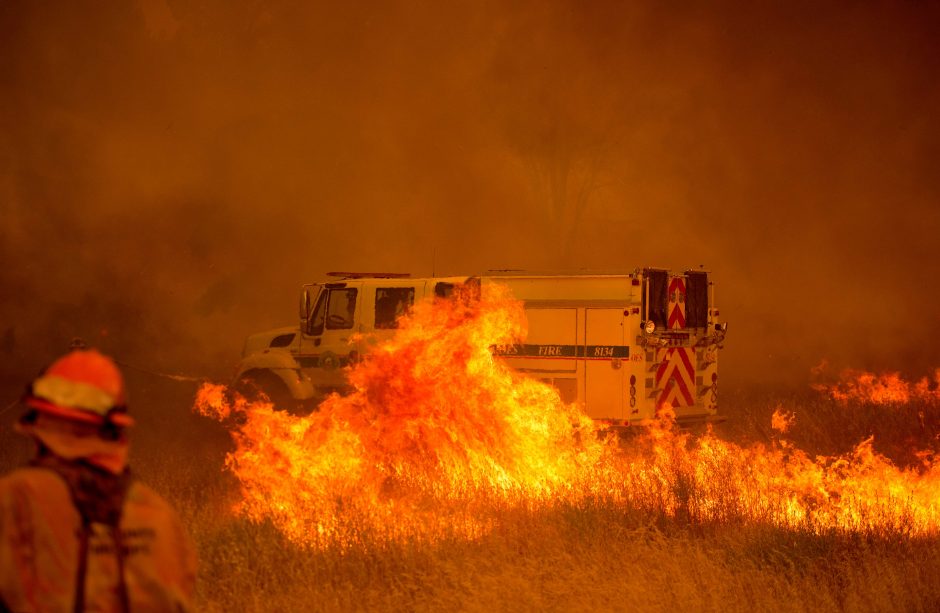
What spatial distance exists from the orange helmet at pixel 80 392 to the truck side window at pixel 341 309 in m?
10.1

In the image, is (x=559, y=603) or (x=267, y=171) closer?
(x=559, y=603)

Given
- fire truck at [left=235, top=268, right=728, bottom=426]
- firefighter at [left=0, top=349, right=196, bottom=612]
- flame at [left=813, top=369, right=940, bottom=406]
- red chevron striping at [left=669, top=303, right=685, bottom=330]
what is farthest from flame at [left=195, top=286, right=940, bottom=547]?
flame at [left=813, top=369, right=940, bottom=406]

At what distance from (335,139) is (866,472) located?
26778 mm

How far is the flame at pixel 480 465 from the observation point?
7621mm

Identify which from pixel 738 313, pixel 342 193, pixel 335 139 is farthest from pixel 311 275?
pixel 738 313

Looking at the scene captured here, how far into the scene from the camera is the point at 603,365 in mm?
11273

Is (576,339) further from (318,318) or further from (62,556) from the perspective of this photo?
(62,556)

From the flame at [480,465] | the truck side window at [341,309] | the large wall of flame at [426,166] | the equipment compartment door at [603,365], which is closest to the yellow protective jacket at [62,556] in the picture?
the flame at [480,465]

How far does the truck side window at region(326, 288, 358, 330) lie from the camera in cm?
1277

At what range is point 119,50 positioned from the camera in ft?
109

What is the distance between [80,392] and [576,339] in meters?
9.07

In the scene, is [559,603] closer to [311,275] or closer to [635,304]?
[635,304]

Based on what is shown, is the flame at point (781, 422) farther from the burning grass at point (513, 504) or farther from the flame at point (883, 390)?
the flame at point (883, 390)

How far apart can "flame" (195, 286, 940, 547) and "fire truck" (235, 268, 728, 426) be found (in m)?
0.39
